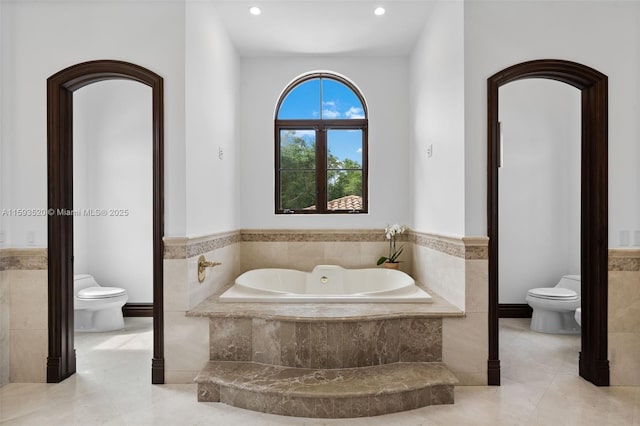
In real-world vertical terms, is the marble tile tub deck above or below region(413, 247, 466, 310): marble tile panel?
below

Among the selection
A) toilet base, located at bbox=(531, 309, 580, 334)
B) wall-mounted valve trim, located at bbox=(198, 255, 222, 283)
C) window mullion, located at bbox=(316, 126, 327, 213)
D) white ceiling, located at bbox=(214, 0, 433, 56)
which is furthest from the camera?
window mullion, located at bbox=(316, 126, 327, 213)

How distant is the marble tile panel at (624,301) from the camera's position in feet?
7.91

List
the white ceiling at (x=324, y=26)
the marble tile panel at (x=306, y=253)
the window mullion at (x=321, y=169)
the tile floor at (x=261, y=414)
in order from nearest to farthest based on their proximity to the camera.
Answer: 1. the tile floor at (x=261, y=414)
2. the white ceiling at (x=324, y=26)
3. the marble tile panel at (x=306, y=253)
4. the window mullion at (x=321, y=169)

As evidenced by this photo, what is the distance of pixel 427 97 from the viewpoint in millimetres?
3166

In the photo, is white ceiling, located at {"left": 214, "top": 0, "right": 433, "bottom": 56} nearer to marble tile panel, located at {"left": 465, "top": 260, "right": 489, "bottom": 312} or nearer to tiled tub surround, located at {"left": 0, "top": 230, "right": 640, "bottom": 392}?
tiled tub surround, located at {"left": 0, "top": 230, "right": 640, "bottom": 392}

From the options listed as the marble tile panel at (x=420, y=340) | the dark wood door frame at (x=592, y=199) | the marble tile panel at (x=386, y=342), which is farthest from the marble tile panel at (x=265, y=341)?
the dark wood door frame at (x=592, y=199)

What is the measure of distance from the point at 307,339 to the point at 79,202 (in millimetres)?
3047

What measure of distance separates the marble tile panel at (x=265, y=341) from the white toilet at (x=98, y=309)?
1792mm

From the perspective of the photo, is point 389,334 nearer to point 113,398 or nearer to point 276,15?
point 113,398

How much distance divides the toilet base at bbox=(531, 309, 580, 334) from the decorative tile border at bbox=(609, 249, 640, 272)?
3.88 feet

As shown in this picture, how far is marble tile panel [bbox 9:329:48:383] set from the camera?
249 centimetres

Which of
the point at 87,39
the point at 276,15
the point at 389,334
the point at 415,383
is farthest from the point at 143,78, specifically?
the point at 415,383

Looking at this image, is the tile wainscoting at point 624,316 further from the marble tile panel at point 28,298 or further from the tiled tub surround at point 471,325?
the marble tile panel at point 28,298

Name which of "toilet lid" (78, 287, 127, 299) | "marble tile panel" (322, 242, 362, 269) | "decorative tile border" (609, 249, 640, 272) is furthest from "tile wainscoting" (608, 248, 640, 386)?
"toilet lid" (78, 287, 127, 299)
